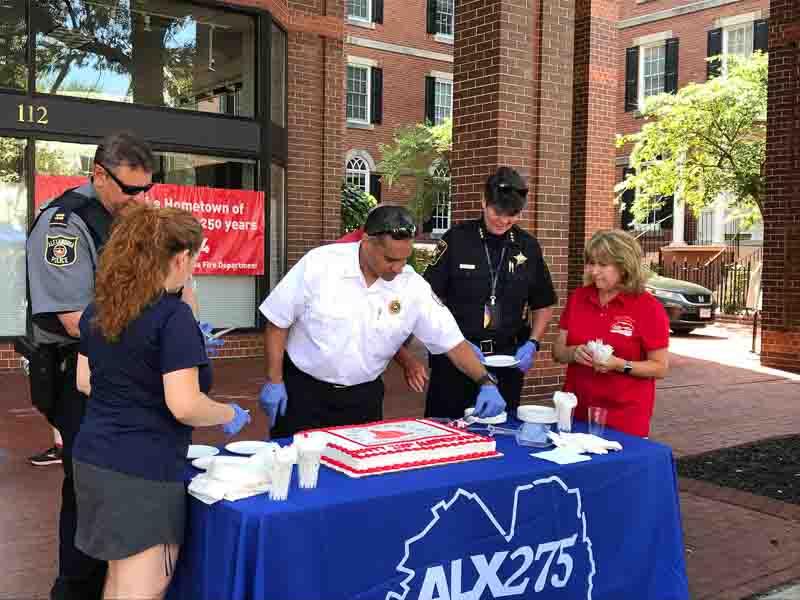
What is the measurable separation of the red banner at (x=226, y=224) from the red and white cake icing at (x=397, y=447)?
26.4ft


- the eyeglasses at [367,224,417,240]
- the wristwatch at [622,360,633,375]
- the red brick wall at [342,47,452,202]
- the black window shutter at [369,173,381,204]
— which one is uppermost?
the red brick wall at [342,47,452,202]

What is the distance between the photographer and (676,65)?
26734mm

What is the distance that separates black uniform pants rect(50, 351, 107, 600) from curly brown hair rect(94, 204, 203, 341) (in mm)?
790

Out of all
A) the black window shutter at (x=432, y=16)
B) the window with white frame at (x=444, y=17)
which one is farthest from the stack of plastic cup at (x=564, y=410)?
the window with white frame at (x=444, y=17)

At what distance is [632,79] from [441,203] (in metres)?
7.42

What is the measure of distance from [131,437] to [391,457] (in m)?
0.92

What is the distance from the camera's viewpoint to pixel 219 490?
2.68 meters

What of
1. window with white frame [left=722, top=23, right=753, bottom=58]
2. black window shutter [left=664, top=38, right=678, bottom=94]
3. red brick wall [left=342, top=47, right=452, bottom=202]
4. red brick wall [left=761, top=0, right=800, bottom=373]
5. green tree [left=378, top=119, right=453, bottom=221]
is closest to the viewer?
red brick wall [left=761, top=0, right=800, bottom=373]

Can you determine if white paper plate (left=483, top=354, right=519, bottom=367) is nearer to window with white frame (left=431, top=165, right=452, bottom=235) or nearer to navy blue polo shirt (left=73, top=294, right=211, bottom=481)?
navy blue polo shirt (left=73, top=294, right=211, bottom=481)

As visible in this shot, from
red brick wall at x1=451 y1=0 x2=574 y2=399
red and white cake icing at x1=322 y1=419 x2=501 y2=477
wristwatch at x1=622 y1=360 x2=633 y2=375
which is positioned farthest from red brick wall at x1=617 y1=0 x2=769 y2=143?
red and white cake icing at x1=322 y1=419 x2=501 y2=477

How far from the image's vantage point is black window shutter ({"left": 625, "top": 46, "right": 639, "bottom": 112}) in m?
27.7

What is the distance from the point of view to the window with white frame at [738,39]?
25.0 meters

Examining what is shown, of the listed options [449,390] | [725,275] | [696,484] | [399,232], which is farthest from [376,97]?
[399,232]

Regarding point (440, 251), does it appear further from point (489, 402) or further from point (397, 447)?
point (397, 447)
